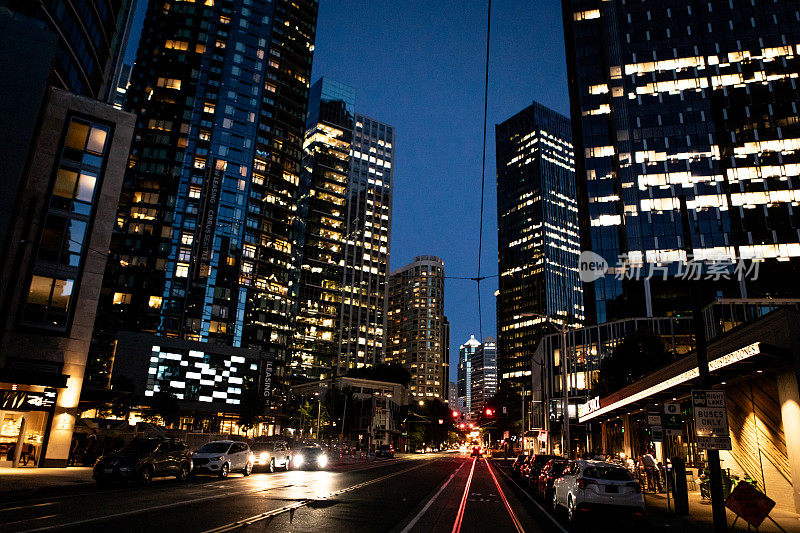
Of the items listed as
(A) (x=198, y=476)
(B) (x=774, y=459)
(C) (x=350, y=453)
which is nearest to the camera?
(B) (x=774, y=459)

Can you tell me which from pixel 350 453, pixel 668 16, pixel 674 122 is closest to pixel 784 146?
pixel 674 122

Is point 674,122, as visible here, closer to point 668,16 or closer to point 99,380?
point 668,16

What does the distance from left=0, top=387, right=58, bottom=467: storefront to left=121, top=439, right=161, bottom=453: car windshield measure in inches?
380

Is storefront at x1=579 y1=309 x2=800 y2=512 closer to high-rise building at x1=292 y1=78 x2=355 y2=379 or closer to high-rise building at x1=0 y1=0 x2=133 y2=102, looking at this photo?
high-rise building at x1=0 y1=0 x2=133 y2=102

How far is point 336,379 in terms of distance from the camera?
4963 inches

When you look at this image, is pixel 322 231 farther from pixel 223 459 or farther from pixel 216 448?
pixel 223 459

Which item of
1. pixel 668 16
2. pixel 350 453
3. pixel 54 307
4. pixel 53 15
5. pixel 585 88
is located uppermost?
pixel 668 16

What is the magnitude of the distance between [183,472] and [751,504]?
69.3ft

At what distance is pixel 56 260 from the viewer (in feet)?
105

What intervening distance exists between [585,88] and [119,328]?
341 ft

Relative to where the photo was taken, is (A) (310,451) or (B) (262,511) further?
(A) (310,451)

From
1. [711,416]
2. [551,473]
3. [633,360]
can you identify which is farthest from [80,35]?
[633,360]

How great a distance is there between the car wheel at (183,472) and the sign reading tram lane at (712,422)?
20069mm

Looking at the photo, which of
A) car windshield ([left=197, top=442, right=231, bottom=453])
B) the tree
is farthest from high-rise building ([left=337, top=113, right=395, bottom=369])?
car windshield ([left=197, top=442, right=231, bottom=453])
